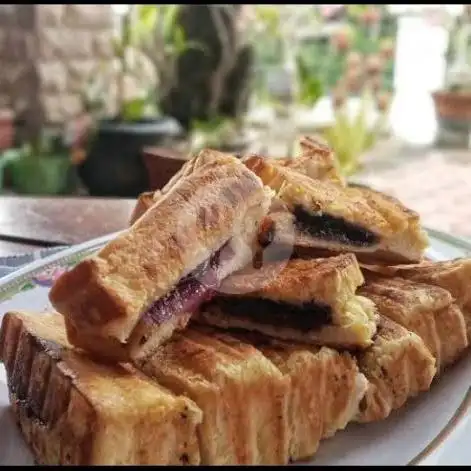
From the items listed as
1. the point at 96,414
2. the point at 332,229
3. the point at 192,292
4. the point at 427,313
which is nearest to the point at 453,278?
the point at 427,313

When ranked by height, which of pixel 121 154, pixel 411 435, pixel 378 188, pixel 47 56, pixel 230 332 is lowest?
pixel 378 188

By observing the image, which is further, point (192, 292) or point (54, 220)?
point (54, 220)

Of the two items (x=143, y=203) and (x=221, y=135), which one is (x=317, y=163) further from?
(x=221, y=135)


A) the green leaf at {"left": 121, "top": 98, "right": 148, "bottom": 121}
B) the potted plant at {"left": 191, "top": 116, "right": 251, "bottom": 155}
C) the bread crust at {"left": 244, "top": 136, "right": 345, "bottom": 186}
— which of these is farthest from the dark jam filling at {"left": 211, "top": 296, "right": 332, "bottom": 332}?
the green leaf at {"left": 121, "top": 98, "right": 148, "bottom": 121}

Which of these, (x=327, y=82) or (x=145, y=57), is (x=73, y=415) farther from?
(x=327, y=82)

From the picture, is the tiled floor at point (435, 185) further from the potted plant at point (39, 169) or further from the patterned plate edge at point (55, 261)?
the patterned plate edge at point (55, 261)

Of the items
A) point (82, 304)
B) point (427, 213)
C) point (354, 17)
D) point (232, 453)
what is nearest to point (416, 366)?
point (232, 453)

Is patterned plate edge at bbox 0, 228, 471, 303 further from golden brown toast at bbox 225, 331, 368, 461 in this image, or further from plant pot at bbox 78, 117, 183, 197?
plant pot at bbox 78, 117, 183, 197
